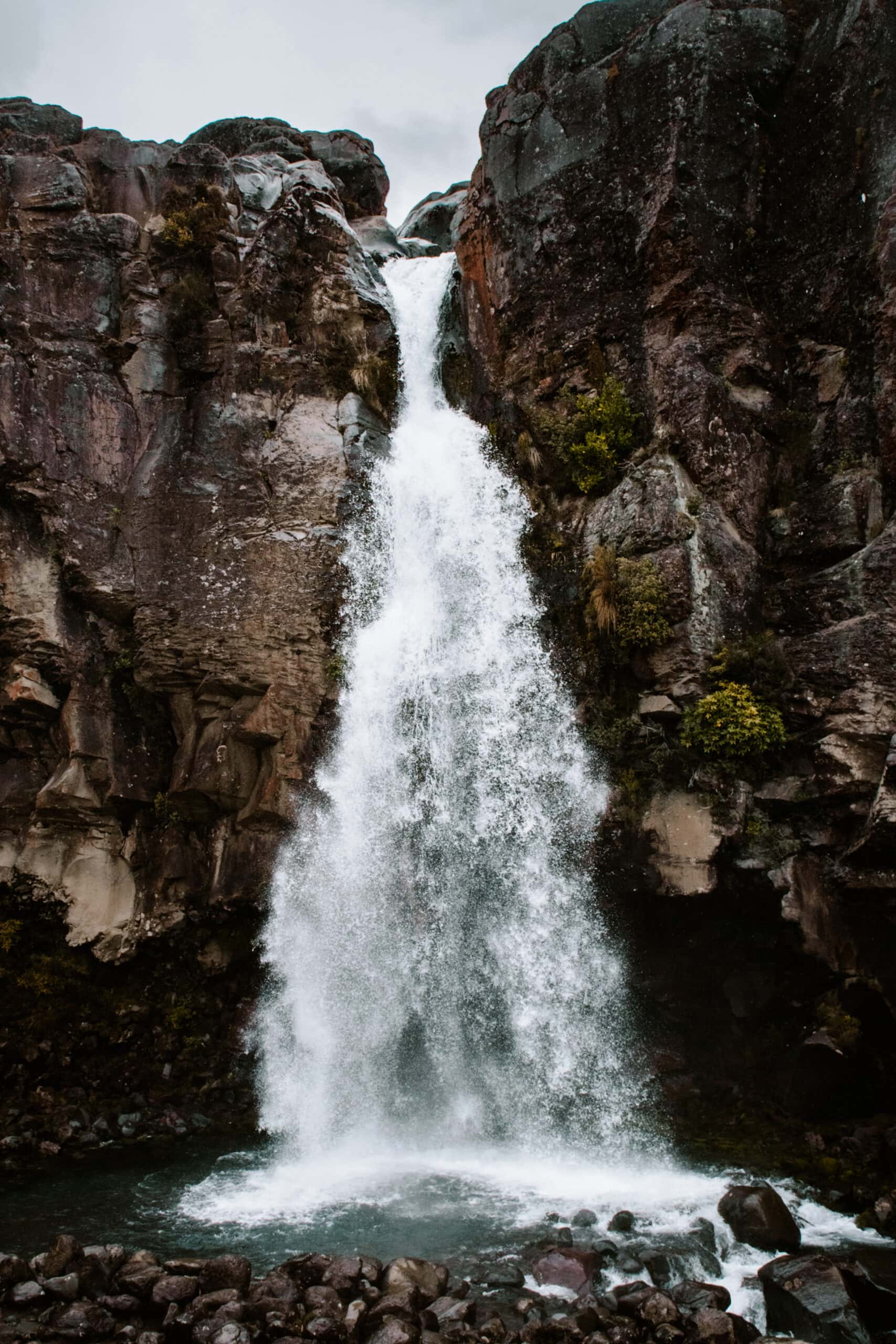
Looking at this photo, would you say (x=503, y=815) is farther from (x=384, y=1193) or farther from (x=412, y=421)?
(x=412, y=421)

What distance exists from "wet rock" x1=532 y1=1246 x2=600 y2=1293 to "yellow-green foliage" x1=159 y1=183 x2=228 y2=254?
757 inches

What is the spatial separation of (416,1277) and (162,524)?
43.0 feet

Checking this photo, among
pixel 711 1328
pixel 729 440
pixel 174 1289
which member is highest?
pixel 729 440

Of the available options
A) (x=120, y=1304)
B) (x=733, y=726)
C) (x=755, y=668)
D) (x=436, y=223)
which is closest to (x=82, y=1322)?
(x=120, y=1304)

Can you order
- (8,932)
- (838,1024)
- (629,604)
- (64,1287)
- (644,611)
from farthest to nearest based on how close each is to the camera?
(8,932), (629,604), (644,611), (838,1024), (64,1287)

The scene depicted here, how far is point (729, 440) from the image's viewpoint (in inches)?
629

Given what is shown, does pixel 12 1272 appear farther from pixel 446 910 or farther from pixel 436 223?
pixel 436 223

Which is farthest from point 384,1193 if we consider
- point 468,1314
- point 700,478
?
point 700,478

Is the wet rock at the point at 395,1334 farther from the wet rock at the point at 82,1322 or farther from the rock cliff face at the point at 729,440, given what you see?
the rock cliff face at the point at 729,440

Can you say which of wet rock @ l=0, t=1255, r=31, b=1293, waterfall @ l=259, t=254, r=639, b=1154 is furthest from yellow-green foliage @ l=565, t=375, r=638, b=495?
wet rock @ l=0, t=1255, r=31, b=1293

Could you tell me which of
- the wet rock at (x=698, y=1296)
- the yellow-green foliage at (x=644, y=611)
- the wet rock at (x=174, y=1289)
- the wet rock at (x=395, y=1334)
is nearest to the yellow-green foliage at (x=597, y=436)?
the yellow-green foliage at (x=644, y=611)

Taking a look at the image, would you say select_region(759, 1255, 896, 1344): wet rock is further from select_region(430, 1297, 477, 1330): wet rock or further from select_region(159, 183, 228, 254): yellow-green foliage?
select_region(159, 183, 228, 254): yellow-green foliage

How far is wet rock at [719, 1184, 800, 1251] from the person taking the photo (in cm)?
975

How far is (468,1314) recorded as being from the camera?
812 cm
